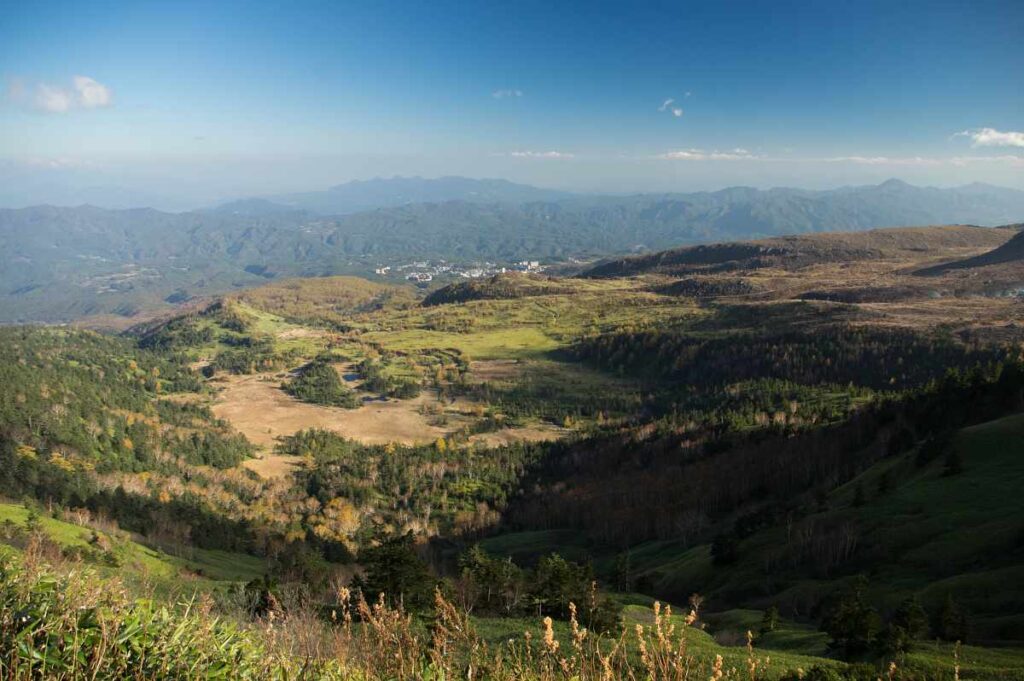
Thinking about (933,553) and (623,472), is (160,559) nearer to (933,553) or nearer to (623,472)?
(933,553)

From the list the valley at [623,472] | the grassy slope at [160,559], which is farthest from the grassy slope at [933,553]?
the grassy slope at [160,559]

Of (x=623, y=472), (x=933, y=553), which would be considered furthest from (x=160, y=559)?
(x=623, y=472)

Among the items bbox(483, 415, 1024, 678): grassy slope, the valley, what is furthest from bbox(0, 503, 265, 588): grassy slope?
bbox(483, 415, 1024, 678): grassy slope

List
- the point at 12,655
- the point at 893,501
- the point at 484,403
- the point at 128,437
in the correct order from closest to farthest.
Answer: the point at 12,655 → the point at 893,501 → the point at 128,437 → the point at 484,403

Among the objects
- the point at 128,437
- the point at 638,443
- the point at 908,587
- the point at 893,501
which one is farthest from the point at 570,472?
the point at 128,437

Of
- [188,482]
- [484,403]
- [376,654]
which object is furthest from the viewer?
[484,403]

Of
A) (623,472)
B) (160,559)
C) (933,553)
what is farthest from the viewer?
(623,472)

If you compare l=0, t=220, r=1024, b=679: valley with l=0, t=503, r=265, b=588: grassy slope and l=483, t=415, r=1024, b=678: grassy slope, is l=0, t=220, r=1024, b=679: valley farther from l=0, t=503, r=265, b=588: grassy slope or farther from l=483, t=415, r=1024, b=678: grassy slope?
l=0, t=503, r=265, b=588: grassy slope

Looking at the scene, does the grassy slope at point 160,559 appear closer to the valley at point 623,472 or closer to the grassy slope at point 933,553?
the valley at point 623,472

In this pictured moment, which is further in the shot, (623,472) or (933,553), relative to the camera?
(623,472)

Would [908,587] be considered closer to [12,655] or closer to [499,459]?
[12,655]

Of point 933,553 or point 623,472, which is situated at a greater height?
point 933,553
